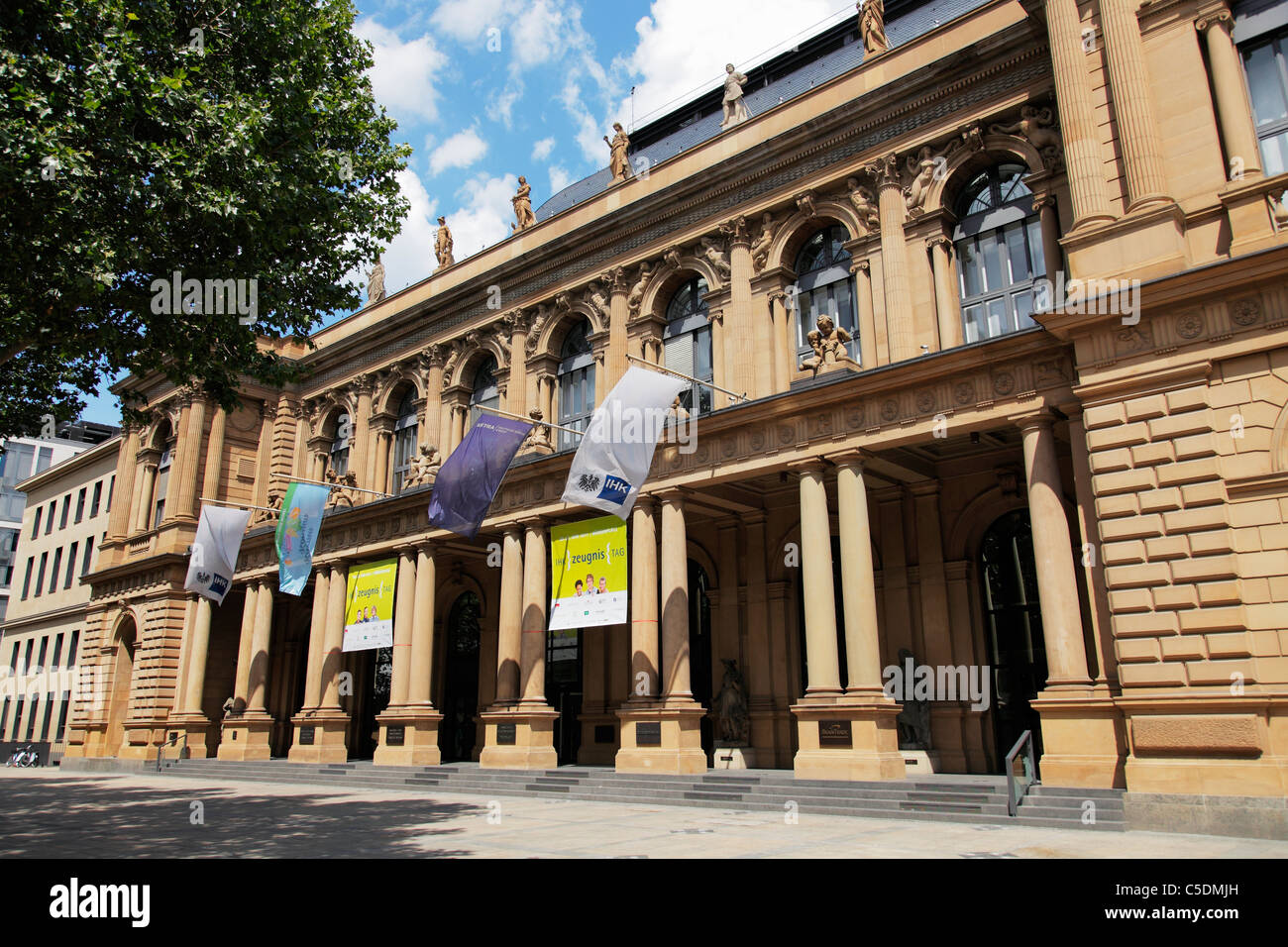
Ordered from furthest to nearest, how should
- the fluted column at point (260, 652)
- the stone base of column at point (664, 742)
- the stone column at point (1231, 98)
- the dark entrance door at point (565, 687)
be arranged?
the fluted column at point (260, 652) < the dark entrance door at point (565, 687) < the stone base of column at point (664, 742) < the stone column at point (1231, 98)

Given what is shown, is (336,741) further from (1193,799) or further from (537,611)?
(1193,799)

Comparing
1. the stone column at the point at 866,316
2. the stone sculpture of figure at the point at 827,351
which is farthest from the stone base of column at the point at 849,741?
the stone column at the point at 866,316

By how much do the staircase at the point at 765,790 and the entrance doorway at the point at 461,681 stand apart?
15.9 feet

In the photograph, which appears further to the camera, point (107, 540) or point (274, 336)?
point (107, 540)

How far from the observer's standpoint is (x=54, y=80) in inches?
541

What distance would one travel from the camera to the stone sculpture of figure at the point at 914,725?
2109cm

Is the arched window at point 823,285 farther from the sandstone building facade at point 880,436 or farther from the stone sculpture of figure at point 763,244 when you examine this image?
the stone sculpture of figure at point 763,244

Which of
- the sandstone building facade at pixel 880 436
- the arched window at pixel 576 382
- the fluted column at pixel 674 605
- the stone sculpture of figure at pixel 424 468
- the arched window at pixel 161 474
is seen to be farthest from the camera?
the arched window at pixel 161 474

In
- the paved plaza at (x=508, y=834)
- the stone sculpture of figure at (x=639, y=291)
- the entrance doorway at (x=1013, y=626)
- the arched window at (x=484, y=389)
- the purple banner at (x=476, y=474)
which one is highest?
the stone sculpture of figure at (x=639, y=291)

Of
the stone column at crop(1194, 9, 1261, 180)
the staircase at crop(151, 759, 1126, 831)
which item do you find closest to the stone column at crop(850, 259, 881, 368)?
the stone column at crop(1194, 9, 1261, 180)

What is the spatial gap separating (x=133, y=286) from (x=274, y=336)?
268cm

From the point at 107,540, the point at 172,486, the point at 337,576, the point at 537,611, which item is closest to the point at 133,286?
the point at 537,611
